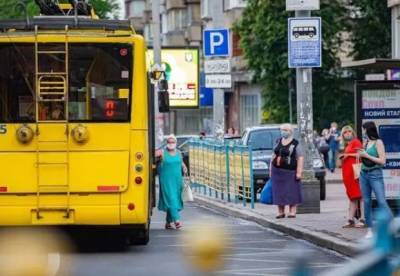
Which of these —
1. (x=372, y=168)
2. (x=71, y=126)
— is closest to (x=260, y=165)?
(x=372, y=168)

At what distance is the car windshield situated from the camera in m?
29.0

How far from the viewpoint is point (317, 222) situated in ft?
67.4

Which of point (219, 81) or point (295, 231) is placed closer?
point (295, 231)

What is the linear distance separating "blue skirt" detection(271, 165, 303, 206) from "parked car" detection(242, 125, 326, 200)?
228 inches

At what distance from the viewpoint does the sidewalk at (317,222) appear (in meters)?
17.0

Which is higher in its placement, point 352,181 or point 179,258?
point 352,181

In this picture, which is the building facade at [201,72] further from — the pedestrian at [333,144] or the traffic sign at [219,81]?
the traffic sign at [219,81]

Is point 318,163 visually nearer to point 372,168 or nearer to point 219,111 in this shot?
point 219,111

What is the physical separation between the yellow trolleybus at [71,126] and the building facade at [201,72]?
101 feet

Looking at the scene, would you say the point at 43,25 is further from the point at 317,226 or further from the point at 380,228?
the point at 380,228

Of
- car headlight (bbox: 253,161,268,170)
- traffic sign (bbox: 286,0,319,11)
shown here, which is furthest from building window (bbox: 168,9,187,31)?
traffic sign (bbox: 286,0,319,11)

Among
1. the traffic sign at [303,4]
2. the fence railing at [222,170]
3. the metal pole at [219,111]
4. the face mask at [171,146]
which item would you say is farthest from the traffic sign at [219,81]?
the face mask at [171,146]

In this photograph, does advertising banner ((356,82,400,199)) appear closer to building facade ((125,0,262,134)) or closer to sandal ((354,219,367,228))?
sandal ((354,219,367,228))

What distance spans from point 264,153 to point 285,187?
7298 mm
